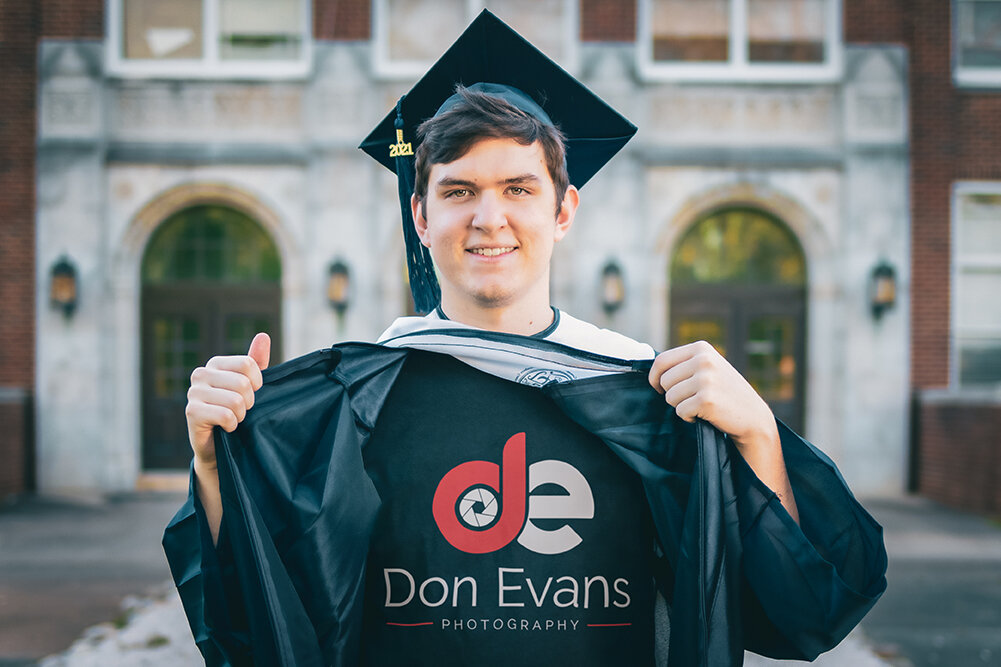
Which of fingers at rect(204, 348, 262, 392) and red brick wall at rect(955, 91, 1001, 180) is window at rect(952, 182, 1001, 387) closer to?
red brick wall at rect(955, 91, 1001, 180)

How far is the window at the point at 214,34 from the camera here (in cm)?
952

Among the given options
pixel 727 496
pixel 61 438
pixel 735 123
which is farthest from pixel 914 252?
pixel 61 438

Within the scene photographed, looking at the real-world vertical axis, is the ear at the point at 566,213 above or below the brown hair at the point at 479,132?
below

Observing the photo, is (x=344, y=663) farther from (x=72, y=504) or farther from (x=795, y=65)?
(x=795, y=65)

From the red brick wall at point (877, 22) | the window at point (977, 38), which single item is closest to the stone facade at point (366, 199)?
the red brick wall at point (877, 22)

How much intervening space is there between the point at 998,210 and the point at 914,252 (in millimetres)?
1441

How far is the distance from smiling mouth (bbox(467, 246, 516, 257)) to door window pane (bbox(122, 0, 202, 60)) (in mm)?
9690

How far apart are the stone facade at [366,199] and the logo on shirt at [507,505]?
7.56 m

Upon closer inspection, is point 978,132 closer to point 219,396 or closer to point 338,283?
point 338,283

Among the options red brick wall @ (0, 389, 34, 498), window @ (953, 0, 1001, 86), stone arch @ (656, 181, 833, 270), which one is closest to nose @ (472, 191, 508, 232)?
stone arch @ (656, 181, 833, 270)

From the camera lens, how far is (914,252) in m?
9.37

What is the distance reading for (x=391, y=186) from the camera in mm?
9133

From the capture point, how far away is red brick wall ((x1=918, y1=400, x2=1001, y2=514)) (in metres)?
8.09

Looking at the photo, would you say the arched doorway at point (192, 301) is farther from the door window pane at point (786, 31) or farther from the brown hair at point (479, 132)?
the brown hair at point (479, 132)
